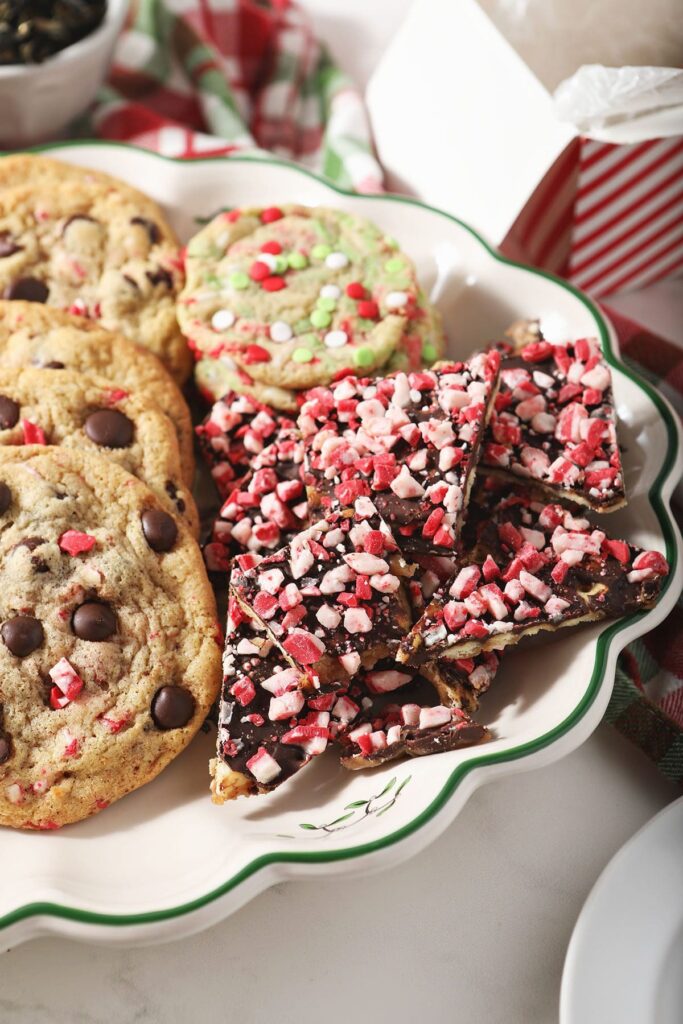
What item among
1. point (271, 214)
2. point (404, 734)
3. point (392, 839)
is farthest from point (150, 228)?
point (392, 839)

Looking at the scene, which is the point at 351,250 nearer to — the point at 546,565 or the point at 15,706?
the point at 546,565

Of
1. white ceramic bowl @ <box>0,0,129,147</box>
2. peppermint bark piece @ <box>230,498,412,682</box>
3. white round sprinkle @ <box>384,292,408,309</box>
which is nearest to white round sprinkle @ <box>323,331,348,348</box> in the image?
white round sprinkle @ <box>384,292,408,309</box>

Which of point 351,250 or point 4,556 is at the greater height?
point 351,250

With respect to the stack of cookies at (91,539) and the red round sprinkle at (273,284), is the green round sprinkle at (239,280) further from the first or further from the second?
the stack of cookies at (91,539)

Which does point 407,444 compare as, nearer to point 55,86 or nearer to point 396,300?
point 396,300

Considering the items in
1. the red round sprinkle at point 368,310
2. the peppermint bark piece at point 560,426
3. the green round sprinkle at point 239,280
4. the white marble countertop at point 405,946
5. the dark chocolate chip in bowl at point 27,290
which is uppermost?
the peppermint bark piece at point 560,426

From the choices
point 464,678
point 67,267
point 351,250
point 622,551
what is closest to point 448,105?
point 351,250

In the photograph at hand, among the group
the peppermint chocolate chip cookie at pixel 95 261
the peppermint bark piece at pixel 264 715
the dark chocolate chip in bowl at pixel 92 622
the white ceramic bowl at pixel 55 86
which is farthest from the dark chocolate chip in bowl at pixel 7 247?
the peppermint bark piece at pixel 264 715
